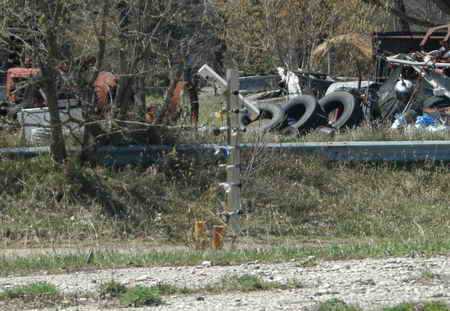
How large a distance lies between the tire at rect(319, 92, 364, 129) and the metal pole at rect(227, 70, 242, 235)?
19.6 ft

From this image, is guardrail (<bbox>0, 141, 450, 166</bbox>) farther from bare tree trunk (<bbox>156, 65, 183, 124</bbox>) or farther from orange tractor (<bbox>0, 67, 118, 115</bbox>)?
orange tractor (<bbox>0, 67, 118, 115</bbox>)

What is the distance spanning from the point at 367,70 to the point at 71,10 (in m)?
15.8

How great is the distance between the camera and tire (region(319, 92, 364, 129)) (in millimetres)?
17766

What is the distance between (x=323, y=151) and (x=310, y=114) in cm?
223

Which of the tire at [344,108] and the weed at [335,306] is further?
the tire at [344,108]

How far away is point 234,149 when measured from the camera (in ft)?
38.2

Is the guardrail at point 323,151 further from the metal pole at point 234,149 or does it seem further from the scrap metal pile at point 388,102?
the metal pole at point 234,149

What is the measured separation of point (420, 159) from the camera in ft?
50.9

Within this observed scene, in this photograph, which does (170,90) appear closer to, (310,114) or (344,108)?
(310,114)

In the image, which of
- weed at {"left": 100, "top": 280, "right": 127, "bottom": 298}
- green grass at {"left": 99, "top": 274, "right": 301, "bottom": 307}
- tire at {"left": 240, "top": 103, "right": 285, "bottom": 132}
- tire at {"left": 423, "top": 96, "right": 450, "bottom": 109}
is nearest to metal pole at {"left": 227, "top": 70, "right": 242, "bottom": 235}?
green grass at {"left": 99, "top": 274, "right": 301, "bottom": 307}

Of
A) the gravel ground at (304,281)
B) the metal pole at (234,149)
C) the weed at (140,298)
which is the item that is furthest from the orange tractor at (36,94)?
the weed at (140,298)

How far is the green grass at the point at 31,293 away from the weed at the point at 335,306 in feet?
6.67

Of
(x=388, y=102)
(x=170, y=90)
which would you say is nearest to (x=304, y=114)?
(x=388, y=102)

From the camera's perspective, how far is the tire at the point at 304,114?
17.2 m
